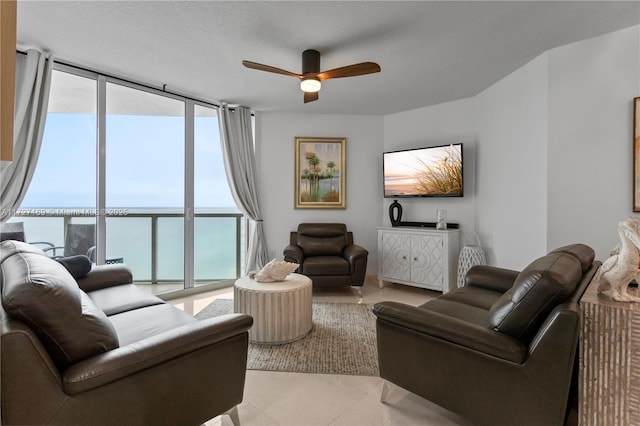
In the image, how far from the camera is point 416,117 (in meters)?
4.43

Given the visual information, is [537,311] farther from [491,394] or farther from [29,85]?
[29,85]

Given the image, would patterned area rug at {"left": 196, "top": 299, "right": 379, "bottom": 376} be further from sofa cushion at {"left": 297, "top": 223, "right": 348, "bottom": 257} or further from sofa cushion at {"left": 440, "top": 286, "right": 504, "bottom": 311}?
sofa cushion at {"left": 297, "top": 223, "right": 348, "bottom": 257}

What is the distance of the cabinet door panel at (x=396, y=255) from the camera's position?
4.04 metres

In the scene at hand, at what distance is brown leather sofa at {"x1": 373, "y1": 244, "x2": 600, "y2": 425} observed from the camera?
1.23 m

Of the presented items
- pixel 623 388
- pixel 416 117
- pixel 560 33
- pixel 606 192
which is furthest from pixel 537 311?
pixel 416 117

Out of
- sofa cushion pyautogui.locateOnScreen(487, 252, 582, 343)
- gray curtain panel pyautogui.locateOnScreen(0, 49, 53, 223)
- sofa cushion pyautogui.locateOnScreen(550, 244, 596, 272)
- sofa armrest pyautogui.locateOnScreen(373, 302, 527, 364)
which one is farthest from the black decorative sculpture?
gray curtain panel pyautogui.locateOnScreen(0, 49, 53, 223)

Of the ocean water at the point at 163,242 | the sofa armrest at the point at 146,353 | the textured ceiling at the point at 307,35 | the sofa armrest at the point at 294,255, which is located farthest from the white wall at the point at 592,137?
the ocean water at the point at 163,242

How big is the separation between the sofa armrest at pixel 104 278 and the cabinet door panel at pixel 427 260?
324 centimetres

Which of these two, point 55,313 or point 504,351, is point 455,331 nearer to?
point 504,351

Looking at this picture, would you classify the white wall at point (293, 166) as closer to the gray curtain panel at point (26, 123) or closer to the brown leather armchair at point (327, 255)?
the brown leather armchair at point (327, 255)

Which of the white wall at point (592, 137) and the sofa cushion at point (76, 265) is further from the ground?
the white wall at point (592, 137)

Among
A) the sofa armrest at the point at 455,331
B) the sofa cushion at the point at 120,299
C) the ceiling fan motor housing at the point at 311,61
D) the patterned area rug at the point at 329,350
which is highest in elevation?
the ceiling fan motor housing at the point at 311,61

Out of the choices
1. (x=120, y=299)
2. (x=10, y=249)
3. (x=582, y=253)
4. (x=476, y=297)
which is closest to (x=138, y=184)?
(x=120, y=299)

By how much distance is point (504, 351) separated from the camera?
1.32m
